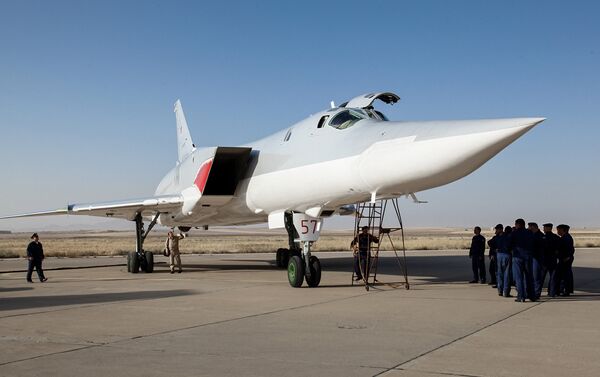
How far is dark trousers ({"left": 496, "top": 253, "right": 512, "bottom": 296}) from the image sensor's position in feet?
33.3

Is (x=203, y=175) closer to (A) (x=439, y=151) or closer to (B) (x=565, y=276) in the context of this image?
(A) (x=439, y=151)

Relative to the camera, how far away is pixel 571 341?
19.9 feet

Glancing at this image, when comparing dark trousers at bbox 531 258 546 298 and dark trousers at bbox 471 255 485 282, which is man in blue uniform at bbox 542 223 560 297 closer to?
dark trousers at bbox 531 258 546 298

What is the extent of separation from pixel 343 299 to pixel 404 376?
5320 millimetres

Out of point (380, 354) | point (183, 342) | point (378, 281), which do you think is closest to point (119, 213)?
point (378, 281)

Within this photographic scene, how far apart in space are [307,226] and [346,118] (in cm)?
226

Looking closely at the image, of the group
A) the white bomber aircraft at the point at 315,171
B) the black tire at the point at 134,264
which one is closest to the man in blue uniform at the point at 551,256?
the white bomber aircraft at the point at 315,171

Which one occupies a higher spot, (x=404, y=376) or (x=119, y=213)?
(x=119, y=213)

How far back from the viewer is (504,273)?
1033cm

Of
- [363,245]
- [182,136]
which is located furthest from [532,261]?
[182,136]

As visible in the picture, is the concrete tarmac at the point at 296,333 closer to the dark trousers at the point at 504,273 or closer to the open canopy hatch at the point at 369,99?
the dark trousers at the point at 504,273

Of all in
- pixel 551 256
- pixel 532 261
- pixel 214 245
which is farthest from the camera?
pixel 214 245

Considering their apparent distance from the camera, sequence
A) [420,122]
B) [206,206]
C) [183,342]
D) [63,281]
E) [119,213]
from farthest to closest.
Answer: [119,213] < [206,206] < [63,281] < [420,122] < [183,342]

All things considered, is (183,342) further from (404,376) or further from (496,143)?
(496,143)
